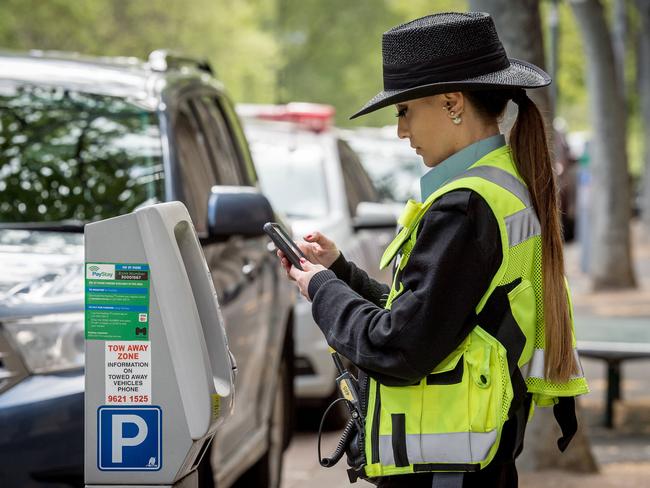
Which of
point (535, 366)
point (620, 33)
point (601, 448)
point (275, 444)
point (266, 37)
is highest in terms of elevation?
point (266, 37)

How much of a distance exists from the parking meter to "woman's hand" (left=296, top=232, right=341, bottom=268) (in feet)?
1.27

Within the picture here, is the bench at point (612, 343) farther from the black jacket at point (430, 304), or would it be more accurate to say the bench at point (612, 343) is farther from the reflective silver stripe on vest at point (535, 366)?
the black jacket at point (430, 304)

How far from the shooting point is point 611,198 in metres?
17.8

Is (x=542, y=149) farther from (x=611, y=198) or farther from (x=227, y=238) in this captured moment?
(x=611, y=198)

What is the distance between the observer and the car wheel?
20.2ft

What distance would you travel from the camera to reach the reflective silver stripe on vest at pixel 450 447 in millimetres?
3035

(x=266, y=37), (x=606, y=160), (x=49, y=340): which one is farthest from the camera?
(x=266, y=37)

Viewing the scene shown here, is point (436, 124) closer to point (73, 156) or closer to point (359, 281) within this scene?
point (359, 281)

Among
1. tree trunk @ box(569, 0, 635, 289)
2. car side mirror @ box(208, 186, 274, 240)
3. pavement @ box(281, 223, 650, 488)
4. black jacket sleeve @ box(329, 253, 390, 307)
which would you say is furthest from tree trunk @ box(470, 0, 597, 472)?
tree trunk @ box(569, 0, 635, 289)

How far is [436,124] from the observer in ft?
10.5

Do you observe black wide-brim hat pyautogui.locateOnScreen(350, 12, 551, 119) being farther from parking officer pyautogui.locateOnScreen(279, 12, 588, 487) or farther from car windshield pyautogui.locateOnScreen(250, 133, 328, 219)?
car windshield pyautogui.locateOnScreen(250, 133, 328, 219)

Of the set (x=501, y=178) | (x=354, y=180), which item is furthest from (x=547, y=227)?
(x=354, y=180)

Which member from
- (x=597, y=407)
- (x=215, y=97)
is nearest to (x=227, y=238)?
(x=215, y=97)

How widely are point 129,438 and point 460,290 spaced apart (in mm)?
817
